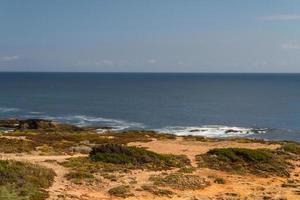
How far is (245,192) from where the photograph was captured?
1132 inches

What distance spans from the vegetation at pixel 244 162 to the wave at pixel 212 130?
40.4 meters

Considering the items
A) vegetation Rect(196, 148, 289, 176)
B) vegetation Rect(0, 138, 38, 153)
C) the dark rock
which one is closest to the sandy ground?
vegetation Rect(196, 148, 289, 176)

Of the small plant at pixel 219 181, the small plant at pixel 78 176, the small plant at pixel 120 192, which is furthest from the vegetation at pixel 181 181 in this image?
the small plant at pixel 78 176

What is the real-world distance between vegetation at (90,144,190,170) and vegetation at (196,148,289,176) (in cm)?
214

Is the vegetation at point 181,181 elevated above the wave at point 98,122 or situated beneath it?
elevated above

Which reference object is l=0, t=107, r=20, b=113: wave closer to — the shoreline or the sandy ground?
the shoreline

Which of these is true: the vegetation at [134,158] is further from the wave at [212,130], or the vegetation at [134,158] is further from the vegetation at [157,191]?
the wave at [212,130]

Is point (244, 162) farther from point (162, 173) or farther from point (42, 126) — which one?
point (42, 126)

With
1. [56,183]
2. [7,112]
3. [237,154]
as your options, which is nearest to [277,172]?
[237,154]

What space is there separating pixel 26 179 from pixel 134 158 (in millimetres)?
10642

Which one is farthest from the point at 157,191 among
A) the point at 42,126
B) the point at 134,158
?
the point at 42,126

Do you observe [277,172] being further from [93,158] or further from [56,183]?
[56,183]

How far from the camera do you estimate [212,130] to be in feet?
282

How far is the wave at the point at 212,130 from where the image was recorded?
80.9 metres
